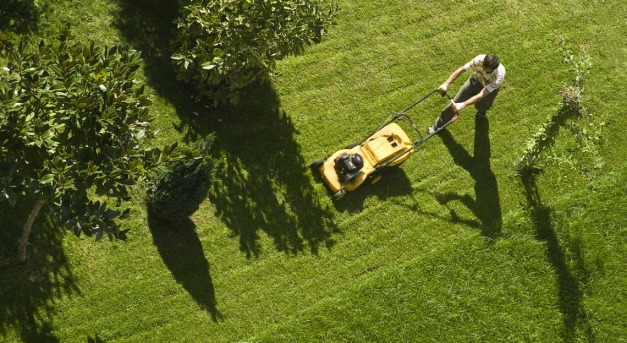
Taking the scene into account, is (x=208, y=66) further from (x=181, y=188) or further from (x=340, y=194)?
(x=340, y=194)

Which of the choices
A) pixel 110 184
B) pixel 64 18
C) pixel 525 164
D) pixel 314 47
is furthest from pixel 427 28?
pixel 110 184

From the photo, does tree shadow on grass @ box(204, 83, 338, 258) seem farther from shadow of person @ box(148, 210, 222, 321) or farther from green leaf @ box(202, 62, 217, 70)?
green leaf @ box(202, 62, 217, 70)

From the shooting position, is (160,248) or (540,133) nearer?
(160,248)

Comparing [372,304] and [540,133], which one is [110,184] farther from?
[540,133]

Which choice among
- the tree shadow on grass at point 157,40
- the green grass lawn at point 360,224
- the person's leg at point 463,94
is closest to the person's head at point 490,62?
the person's leg at point 463,94

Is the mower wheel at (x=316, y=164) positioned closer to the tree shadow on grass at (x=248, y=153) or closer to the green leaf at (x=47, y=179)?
the tree shadow on grass at (x=248, y=153)

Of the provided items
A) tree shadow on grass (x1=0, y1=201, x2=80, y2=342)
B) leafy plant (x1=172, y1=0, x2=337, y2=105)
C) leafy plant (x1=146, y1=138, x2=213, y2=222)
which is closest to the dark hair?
leafy plant (x1=172, y1=0, x2=337, y2=105)
